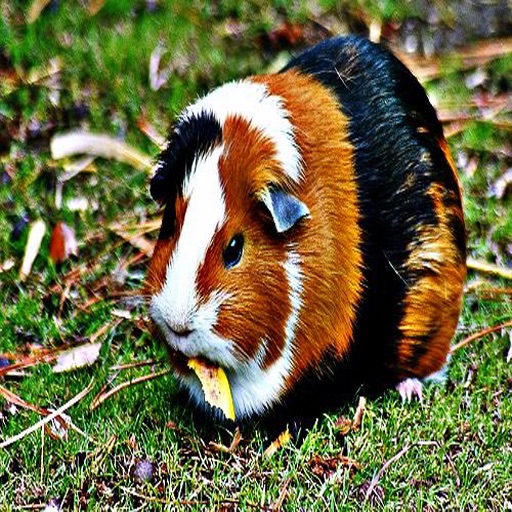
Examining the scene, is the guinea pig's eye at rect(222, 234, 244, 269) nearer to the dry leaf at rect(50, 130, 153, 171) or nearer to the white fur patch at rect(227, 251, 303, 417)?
the white fur patch at rect(227, 251, 303, 417)

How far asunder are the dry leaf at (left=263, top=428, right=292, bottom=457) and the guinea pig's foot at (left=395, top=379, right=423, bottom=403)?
40cm

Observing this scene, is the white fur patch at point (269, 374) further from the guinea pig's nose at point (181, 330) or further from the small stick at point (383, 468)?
the small stick at point (383, 468)

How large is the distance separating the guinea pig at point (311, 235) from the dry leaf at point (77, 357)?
51 cm

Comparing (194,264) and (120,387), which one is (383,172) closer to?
(194,264)

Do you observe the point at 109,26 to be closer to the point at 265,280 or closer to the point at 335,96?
the point at 335,96

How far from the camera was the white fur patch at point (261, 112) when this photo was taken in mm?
2674

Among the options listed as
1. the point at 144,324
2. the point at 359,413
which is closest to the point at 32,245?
the point at 144,324

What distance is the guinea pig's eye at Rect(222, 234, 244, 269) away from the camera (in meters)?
2.62

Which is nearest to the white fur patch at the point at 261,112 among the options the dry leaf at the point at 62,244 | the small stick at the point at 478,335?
the small stick at the point at 478,335

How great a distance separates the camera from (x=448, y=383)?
3.25 metres

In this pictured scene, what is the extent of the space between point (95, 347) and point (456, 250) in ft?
3.99

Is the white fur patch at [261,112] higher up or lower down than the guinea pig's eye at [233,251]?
higher up

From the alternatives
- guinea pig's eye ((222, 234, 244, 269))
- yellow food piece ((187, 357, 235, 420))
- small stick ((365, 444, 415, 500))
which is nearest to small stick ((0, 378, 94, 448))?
yellow food piece ((187, 357, 235, 420))

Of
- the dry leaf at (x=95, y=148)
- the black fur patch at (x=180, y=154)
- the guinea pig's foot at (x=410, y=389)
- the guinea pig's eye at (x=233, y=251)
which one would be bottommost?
the guinea pig's foot at (x=410, y=389)
